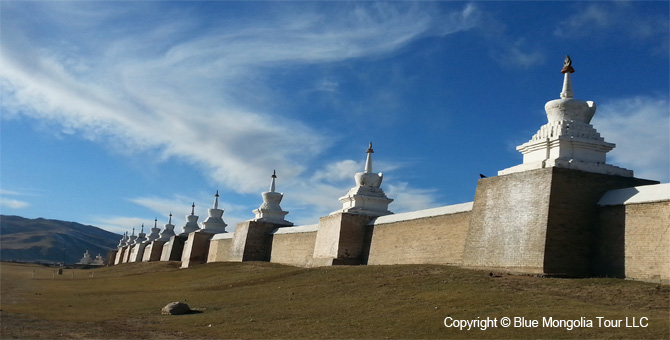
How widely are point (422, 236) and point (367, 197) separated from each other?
6037 mm

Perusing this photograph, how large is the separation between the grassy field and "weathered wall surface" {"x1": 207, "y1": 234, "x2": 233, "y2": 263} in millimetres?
17738

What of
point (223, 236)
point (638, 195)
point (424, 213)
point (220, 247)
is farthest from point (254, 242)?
point (638, 195)

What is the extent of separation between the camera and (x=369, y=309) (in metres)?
14.1

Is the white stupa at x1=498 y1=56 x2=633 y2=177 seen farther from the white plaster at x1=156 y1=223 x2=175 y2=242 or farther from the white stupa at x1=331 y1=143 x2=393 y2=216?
the white plaster at x1=156 y1=223 x2=175 y2=242

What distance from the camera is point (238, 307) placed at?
55.3 ft

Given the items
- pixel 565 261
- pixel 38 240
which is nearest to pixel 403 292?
pixel 565 261

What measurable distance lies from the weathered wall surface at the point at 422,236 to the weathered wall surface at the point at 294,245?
4.84 meters

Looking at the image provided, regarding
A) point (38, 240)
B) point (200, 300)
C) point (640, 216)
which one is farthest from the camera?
point (38, 240)

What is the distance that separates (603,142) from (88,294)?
1813 cm

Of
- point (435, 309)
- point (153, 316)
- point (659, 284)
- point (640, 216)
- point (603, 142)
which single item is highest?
point (603, 142)

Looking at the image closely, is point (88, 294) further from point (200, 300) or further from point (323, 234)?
point (323, 234)

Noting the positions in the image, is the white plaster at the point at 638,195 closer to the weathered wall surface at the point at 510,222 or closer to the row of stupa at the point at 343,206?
the weathered wall surface at the point at 510,222

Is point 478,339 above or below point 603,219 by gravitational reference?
below

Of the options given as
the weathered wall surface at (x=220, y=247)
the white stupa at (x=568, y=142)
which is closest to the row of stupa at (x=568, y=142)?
the white stupa at (x=568, y=142)
